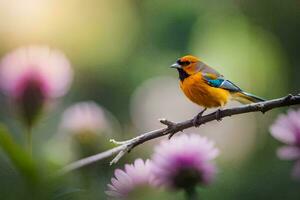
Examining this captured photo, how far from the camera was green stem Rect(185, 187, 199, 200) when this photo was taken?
27cm

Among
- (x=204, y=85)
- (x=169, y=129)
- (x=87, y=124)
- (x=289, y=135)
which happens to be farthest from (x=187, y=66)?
(x=289, y=135)

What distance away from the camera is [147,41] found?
6.91 ft

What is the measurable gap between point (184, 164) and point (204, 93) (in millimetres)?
356

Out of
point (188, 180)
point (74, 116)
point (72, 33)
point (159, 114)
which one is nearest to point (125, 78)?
point (72, 33)

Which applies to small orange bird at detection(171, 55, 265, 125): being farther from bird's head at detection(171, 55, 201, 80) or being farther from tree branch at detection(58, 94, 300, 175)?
tree branch at detection(58, 94, 300, 175)

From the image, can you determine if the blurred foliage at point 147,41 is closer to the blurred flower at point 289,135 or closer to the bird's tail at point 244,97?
the bird's tail at point 244,97

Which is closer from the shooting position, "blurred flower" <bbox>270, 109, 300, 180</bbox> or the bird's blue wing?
"blurred flower" <bbox>270, 109, 300, 180</bbox>

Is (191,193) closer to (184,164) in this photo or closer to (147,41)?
(184,164)

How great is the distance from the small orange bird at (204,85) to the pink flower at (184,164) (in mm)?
297

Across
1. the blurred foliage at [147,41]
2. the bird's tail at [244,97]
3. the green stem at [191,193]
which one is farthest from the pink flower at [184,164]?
the blurred foliage at [147,41]

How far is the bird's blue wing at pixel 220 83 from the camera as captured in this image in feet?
2.02

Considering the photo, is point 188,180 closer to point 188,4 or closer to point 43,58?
point 43,58

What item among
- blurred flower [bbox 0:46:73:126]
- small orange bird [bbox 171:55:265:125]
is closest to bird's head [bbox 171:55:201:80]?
small orange bird [bbox 171:55:265:125]

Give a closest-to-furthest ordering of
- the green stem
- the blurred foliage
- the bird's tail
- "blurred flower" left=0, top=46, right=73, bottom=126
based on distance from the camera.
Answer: the green stem → "blurred flower" left=0, top=46, right=73, bottom=126 → the bird's tail → the blurred foliage
